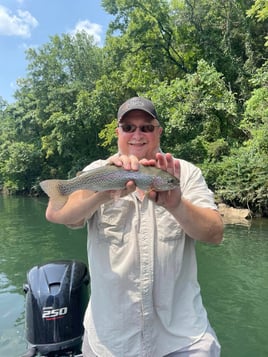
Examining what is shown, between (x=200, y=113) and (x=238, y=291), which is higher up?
(x=200, y=113)

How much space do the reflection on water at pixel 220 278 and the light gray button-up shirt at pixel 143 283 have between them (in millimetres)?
3186

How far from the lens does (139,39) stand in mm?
25062

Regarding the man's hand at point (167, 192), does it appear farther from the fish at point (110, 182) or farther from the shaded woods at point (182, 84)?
the shaded woods at point (182, 84)

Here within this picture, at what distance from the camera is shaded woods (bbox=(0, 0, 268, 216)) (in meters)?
17.0

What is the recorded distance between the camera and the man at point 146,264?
5.93ft

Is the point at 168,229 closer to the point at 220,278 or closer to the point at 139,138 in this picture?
the point at 139,138

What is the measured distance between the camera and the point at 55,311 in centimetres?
285

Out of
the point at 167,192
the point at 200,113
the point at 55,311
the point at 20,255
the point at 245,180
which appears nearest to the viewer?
the point at 167,192

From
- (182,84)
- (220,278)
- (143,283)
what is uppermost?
(182,84)

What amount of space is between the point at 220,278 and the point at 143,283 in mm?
6177

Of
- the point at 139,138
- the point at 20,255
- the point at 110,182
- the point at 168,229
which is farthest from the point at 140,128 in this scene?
the point at 20,255

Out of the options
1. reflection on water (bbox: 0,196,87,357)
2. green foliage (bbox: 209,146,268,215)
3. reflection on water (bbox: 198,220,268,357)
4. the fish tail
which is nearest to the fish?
the fish tail

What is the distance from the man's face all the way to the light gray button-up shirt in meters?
0.27

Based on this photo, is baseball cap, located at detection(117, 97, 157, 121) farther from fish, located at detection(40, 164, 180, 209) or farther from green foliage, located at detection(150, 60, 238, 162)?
green foliage, located at detection(150, 60, 238, 162)
